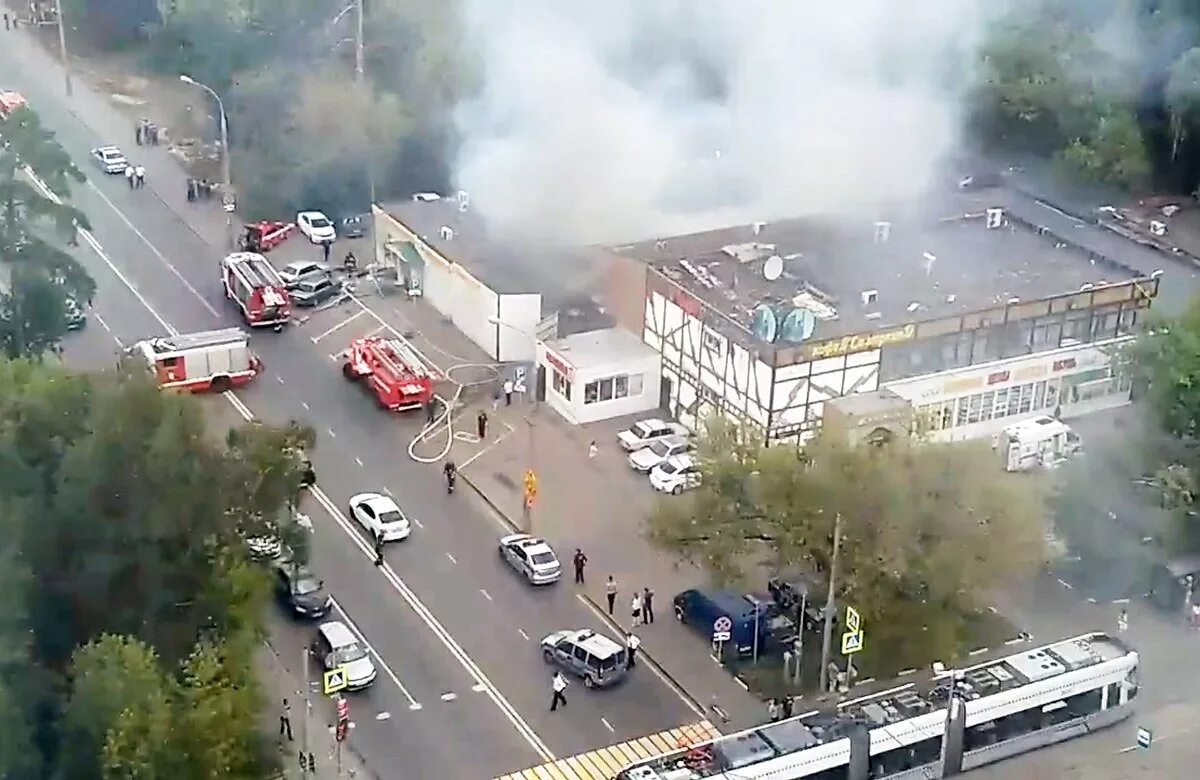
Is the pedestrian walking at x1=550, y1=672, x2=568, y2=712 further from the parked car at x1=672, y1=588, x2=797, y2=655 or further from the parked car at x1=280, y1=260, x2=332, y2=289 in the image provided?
the parked car at x1=280, y1=260, x2=332, y2=289

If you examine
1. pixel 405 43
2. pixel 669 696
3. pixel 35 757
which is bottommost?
pixel 669 696

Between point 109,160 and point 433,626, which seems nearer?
point 433,626

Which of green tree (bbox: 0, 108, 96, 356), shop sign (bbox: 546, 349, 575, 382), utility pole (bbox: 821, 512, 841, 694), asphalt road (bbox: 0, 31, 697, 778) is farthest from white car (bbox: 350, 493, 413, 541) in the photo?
utility pole (bbox: 821, 512, 841, 694)

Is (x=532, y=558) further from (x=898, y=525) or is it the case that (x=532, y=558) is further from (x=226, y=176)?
(x=226, y=176)

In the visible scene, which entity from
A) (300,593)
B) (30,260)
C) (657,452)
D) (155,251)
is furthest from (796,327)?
(155,251)

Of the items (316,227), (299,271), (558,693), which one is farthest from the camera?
(316,227)

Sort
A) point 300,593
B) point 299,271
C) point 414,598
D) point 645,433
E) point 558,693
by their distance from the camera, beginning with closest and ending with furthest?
point 558,693 → point 300,593 → point 414,598 → point 645,433 → point 299,271

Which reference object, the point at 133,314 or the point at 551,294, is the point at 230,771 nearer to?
the point at 551,294

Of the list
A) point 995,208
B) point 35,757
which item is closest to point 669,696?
point 35,757
